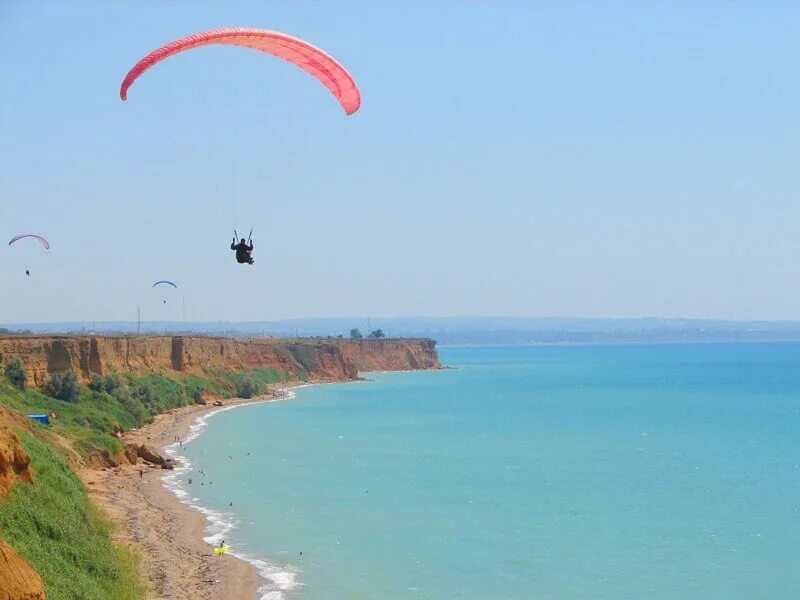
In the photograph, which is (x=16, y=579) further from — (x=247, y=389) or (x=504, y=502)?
(x=247, y=389)

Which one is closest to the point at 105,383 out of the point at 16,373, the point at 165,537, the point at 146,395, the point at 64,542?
the point at 146,395

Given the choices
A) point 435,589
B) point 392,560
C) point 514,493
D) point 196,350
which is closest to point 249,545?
point 392,560

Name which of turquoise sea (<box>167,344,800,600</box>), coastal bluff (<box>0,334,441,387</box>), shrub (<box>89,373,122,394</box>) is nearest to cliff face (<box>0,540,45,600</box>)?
turquoise sea (<box>167,344,800,600</box>)

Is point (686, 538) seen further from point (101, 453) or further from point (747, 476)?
point (101, 453)

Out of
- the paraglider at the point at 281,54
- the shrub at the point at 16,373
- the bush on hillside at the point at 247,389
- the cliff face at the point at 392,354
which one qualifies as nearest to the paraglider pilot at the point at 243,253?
the paraglider at the point at 281,54

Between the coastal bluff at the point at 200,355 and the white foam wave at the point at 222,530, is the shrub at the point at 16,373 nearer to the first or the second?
the coastal bluff at the point at 200,355

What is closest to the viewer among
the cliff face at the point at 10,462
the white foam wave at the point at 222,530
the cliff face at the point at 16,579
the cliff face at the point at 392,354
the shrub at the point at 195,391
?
the cliff face at the point at 16,579

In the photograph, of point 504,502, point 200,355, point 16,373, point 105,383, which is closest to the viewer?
point 504,502
